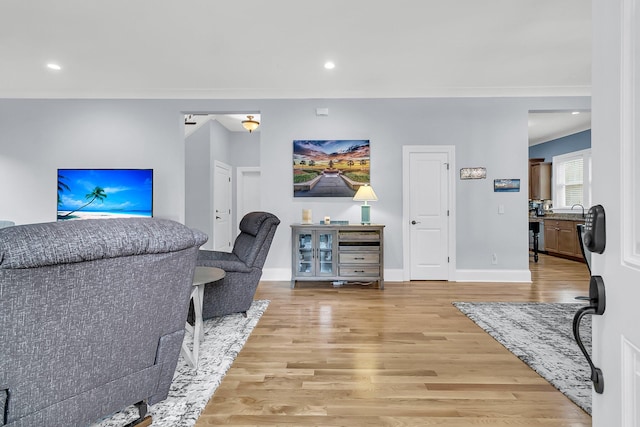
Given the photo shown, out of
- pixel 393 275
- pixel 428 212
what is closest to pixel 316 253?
pixel 393 275

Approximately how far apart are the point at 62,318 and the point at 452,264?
4.61 m

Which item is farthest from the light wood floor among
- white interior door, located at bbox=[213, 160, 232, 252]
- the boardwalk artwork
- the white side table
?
white interior door, located at bbox=[213, 160, 232, 252]

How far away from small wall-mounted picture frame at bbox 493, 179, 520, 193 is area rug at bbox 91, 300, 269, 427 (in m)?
3.74

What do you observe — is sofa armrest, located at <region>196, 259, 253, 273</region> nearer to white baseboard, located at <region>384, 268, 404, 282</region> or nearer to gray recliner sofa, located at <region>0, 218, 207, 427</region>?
gray recliner sofa, located at <region>0, 218, 207, 427</region>

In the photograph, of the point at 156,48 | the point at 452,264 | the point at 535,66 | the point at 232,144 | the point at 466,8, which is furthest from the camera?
the point at 232,144

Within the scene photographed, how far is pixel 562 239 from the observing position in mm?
6996

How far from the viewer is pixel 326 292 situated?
14.1 ft

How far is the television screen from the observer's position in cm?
480

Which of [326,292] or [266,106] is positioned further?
[266,106]

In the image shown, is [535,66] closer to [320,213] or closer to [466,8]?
[466,8]

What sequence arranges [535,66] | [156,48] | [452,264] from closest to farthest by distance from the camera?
[156,48], [535,66], [452,264]

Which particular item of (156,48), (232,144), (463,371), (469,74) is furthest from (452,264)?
(232,144)

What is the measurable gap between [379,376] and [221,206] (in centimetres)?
549

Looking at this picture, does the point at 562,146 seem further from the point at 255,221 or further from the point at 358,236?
the point at 255,221
